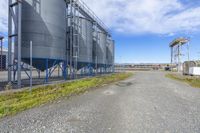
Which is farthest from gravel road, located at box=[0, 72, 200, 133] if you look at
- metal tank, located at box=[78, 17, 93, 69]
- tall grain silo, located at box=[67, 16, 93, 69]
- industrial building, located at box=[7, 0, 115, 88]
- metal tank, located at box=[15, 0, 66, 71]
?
metal tank, located at box=[78, 17, 93, 69]

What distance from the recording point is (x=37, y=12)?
54.1ft

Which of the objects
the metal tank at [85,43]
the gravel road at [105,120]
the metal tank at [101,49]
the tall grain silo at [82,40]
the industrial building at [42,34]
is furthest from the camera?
the metal tank at [101,49]

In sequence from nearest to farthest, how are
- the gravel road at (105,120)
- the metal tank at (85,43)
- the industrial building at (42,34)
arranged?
1. the gravel road at (105,120)
2. the industrial building at (42,34)
3. the metal tank at (85,43)

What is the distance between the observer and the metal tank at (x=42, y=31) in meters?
16.3

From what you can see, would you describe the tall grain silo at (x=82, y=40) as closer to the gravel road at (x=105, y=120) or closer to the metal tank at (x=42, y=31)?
the metal tank at (x=42, y=31)

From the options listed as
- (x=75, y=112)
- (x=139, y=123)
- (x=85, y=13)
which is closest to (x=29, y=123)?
(x=75, y=112)

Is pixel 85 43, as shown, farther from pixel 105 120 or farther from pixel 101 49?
pixel 105 120

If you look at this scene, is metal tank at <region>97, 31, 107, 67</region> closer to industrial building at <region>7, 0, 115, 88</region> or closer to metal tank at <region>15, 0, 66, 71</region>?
industrial building at <region>7, 0, 115, 88</region>

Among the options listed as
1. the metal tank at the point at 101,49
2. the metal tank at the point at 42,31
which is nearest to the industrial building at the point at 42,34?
the metal tank at the point at 42,31

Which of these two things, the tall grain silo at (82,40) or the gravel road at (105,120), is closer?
the gravel road at (105,120)

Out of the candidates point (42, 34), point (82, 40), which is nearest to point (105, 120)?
point (42, 34)

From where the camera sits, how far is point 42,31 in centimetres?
1691

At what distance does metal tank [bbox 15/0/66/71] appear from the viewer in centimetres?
1628

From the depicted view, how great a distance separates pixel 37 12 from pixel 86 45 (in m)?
11.8
